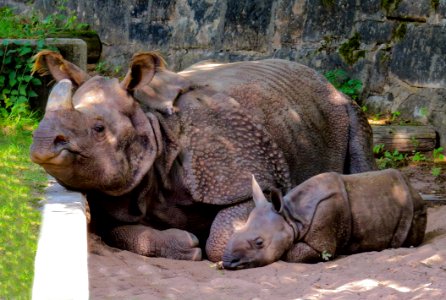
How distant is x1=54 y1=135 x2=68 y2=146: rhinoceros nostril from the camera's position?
18.5ft

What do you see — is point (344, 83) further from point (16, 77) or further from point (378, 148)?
point (16, 77)

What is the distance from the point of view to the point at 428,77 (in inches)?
353

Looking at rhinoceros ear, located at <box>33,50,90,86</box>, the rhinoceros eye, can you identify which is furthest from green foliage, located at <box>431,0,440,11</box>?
the rhinoceros eye

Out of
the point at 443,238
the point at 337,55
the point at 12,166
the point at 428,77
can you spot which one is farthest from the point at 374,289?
the point at 337,55

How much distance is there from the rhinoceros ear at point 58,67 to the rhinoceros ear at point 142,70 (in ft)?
1.47

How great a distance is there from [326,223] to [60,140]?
1832mm

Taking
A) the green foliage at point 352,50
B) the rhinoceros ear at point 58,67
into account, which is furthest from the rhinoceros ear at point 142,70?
the green foliage at point 352,50

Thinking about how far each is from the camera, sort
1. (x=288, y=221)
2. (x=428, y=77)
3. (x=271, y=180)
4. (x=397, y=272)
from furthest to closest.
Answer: (x=428, y=77)
(x=271, y=180)
(x=288, y=221)
(x=397, y=272)

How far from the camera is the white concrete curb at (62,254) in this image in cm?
354

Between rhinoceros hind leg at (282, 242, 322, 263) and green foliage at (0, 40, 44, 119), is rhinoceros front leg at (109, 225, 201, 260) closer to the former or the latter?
rhinoceros hind leg at (282, 242, 322, 263)

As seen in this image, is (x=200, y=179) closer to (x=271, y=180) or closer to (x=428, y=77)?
(x=271, y=180)

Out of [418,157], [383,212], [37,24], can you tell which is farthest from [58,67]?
[37,24]

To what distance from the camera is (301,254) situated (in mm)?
6125

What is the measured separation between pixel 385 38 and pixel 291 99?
8.16ft
